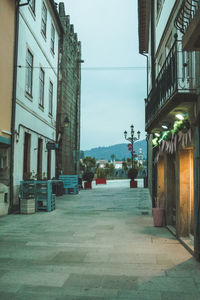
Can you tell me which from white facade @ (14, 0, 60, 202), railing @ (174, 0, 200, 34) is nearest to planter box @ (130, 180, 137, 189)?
white facade @ (14, 0, 60, 202)

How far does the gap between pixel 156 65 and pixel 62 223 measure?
7.66 meters

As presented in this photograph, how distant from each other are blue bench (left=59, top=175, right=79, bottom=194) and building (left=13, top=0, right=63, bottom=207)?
2.43ft

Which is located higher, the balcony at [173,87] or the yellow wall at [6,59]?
the yellow wall at [6,59]

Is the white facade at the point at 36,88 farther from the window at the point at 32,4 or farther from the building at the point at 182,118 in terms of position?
the building at the point at 182,118

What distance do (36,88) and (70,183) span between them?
262 inches

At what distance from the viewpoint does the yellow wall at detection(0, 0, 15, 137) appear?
10.8 m

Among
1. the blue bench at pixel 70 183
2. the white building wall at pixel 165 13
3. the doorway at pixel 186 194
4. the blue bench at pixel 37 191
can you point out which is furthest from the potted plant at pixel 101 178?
the doorway at pixel 186 194

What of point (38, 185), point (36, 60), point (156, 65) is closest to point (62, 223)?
point (38, 185)

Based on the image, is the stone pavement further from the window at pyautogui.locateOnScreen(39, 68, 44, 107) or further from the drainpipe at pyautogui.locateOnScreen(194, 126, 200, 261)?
the window at pyautogui.locateOnScreen(39, 68, 44, 107)

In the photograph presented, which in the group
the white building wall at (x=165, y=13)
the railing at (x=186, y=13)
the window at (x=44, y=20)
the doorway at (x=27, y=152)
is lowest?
the doorway at (x=27, y=152)

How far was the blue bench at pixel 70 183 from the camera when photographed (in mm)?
19688

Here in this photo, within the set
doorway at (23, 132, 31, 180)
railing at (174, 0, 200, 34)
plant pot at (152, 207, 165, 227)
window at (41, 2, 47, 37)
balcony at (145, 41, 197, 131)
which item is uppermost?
window at (41, 2, 47, 37)

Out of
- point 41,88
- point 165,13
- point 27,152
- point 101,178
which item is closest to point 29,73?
point 41,88

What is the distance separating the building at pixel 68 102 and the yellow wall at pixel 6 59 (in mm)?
8229
